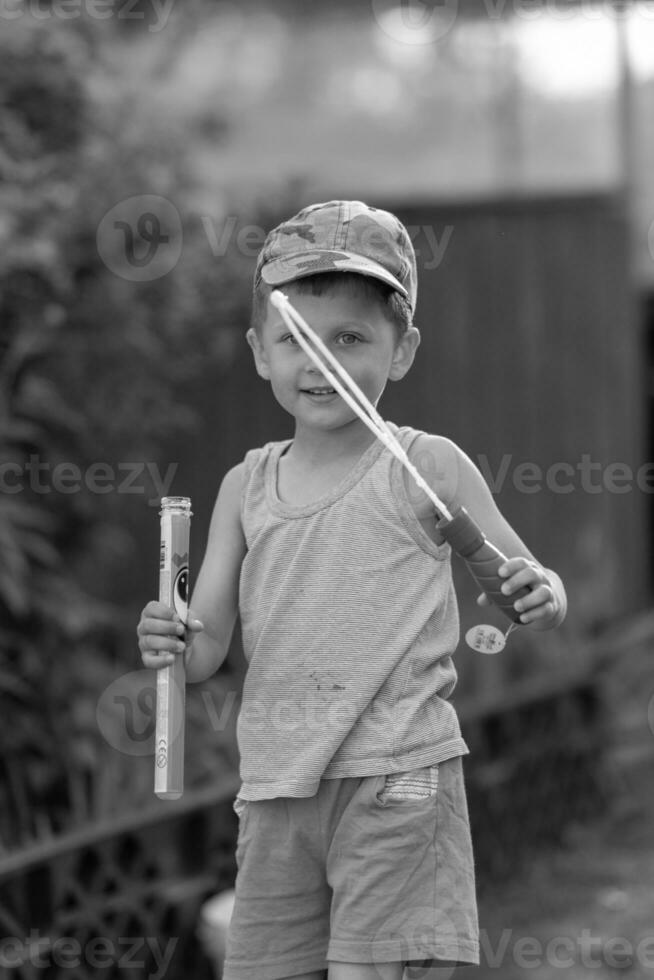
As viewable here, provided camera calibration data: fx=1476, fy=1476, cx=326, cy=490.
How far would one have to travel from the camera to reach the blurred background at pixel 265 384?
12.8 ft

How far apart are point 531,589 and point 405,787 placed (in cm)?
34

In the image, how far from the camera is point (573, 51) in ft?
22.7

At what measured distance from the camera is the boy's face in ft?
6.93

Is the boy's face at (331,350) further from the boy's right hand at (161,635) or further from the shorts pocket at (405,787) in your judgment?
the shorts pocket at (405,787)

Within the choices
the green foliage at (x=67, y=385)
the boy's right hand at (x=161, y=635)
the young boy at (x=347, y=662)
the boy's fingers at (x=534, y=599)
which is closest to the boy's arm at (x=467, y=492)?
the young boy at (x=347, y=662)

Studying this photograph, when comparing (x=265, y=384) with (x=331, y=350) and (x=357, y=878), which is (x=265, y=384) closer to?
(x=331, y=350)

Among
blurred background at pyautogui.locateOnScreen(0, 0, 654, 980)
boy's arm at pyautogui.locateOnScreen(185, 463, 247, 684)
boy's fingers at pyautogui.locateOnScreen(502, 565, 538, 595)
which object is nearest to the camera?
boy's fingers at pyautogui.locateOnScreen(502, 565, 538, 595)

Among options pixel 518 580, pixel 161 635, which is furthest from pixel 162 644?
pixel 518 580

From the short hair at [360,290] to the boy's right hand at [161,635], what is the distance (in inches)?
18.4

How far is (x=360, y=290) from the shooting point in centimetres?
213

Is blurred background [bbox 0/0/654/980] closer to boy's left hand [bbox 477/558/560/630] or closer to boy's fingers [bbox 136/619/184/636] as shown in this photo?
boy's fingers [bbox 136/619/184/636]

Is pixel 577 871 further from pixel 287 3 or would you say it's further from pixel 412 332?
pixel 287 3

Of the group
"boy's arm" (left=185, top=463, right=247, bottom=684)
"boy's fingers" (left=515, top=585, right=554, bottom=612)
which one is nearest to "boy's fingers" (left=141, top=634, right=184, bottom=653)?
"boy's arm" (left=185, top=463, right=247, bottom=684)

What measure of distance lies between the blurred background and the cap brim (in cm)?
162
